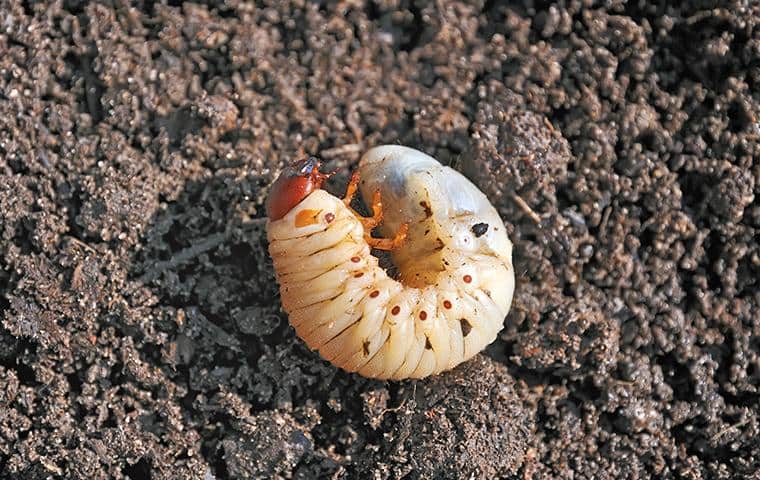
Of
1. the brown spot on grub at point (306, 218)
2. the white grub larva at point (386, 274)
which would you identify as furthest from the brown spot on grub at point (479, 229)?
the brown spot on grub at point (306, 218)

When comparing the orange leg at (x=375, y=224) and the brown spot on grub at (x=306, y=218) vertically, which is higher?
the brown spot on grub at (x=306, y=218)

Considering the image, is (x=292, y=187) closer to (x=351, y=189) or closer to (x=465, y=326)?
(x=351, y=189)

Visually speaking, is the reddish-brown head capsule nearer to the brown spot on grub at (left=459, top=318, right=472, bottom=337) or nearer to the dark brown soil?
the dark brown soil

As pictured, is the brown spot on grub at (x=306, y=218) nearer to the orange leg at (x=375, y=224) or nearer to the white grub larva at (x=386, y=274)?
the white grub larva at (x=386, y=274)

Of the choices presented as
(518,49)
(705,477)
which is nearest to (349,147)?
(518,49)

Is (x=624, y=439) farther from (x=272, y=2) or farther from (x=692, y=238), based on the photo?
(x=272, y=2)

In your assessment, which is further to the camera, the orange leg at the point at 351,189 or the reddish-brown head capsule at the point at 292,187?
the orange leg at the point at 351,189

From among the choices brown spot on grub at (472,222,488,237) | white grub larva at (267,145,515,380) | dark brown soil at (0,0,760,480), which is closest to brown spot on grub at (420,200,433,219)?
white grub larva at (267,145,515,380)
